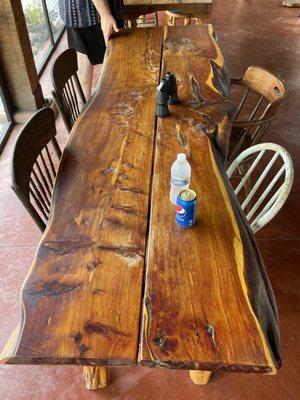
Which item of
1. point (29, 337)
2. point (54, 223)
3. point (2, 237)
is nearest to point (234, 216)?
point (54, 223)

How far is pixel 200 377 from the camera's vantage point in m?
1.56

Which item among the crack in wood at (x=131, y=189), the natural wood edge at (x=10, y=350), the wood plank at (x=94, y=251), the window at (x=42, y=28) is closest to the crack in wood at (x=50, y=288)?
the wood plank at (x=94, y=251)

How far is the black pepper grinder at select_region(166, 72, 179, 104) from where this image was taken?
1.74 metres

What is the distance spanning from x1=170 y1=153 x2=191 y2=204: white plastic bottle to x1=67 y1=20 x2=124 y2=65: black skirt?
184cm

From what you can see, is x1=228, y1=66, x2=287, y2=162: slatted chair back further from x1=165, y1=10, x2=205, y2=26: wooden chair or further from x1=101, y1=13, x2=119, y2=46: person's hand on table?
x1=165, y1=10, x2=205, y2=26: wooden chair

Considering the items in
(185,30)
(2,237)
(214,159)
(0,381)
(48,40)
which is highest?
(214,159)

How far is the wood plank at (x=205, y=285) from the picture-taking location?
2.99ft

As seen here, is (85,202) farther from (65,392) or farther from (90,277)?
(65,392)

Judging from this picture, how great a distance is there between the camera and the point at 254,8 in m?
5.80

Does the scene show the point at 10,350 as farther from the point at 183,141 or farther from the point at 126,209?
the point at 183,141

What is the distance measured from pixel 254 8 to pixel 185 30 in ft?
12.7

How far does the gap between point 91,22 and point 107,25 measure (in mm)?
174

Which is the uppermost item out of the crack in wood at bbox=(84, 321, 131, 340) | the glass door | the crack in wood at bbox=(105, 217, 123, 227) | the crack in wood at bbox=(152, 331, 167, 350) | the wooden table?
the crack in wood at bbox=(152, 331, 167, 350)

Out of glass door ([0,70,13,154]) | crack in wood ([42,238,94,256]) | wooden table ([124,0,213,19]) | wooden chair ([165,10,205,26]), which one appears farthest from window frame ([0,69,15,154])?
crack in wood ([42,238,94,256])
